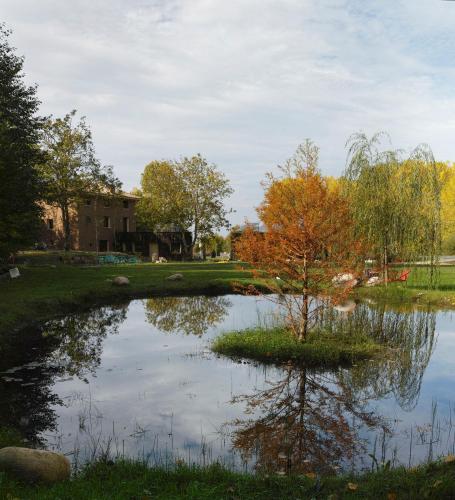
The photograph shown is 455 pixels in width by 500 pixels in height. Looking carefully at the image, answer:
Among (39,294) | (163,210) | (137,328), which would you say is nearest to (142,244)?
(163,210)

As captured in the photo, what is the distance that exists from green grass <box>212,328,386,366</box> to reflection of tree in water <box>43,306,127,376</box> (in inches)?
153

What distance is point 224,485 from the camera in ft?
17.9

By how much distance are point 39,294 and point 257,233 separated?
12146mm

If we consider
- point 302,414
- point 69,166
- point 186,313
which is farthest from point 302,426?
point 69,166

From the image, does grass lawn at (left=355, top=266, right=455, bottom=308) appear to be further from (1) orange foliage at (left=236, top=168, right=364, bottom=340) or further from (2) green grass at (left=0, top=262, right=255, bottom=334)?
(1) orange foliage at (left=236, top=168, right=364, bottom=340)

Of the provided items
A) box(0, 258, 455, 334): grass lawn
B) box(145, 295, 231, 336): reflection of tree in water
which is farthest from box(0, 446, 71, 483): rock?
box(145, 295, 231, 336): reflection of tree in water

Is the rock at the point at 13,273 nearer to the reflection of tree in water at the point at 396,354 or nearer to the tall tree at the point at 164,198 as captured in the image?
the reflection of tree in water at the point at 396,354

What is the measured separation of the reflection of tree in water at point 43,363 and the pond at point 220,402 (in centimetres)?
4

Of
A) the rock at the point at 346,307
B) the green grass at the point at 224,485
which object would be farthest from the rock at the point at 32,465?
the rock at the point at 346,307

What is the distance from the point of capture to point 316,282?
13.1 m

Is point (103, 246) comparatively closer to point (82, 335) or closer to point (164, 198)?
point (164, 198)

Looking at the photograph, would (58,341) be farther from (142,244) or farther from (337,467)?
(142,244)

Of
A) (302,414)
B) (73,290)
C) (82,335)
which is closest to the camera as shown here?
(302,414)

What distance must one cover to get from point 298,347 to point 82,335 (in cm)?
787
